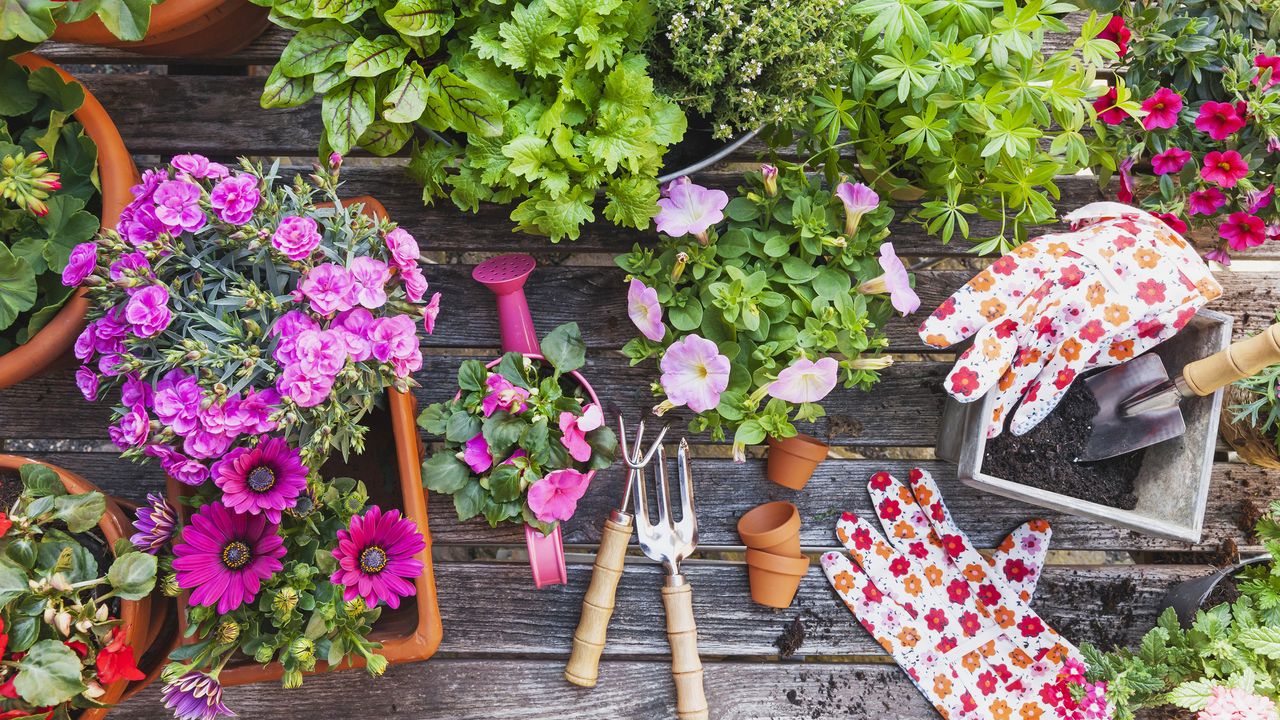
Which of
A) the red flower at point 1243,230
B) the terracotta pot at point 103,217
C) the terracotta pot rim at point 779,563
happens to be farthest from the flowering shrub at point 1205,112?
the terracotta pot at point 103,217

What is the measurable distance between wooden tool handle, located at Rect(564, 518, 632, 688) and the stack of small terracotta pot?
0.22 metres

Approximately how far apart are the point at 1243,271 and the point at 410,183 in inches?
60.8

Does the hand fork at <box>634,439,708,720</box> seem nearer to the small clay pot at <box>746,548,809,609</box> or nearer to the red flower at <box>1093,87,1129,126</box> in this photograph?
the small clay pot at <box>746,548,809,609</box>

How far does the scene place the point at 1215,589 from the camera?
1352 millimetres

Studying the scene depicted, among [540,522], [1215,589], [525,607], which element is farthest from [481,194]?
[1215,589]

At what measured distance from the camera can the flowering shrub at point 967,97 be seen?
1051 mm

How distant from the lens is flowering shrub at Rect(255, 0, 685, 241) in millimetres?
1029

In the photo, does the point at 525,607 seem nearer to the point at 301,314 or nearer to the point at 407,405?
the point at 407,405

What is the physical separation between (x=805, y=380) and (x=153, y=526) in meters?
0.92

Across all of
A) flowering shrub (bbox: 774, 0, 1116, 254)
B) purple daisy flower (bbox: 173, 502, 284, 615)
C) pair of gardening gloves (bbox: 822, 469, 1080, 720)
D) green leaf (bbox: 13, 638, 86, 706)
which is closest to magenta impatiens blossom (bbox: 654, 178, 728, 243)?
flowering shrub (bbox: 774, 0, 1116, 254)

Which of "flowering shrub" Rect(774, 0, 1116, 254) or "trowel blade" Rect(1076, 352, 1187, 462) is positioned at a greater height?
"flowering shrub" Rect(774, 0, 1116, 254)

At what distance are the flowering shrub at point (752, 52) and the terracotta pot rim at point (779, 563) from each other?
27.7 inches

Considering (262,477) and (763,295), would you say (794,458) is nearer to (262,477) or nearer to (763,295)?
(763,295)

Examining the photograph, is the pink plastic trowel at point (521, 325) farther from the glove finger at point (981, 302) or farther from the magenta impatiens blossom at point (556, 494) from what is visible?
the glove finger at point (981, 302)
